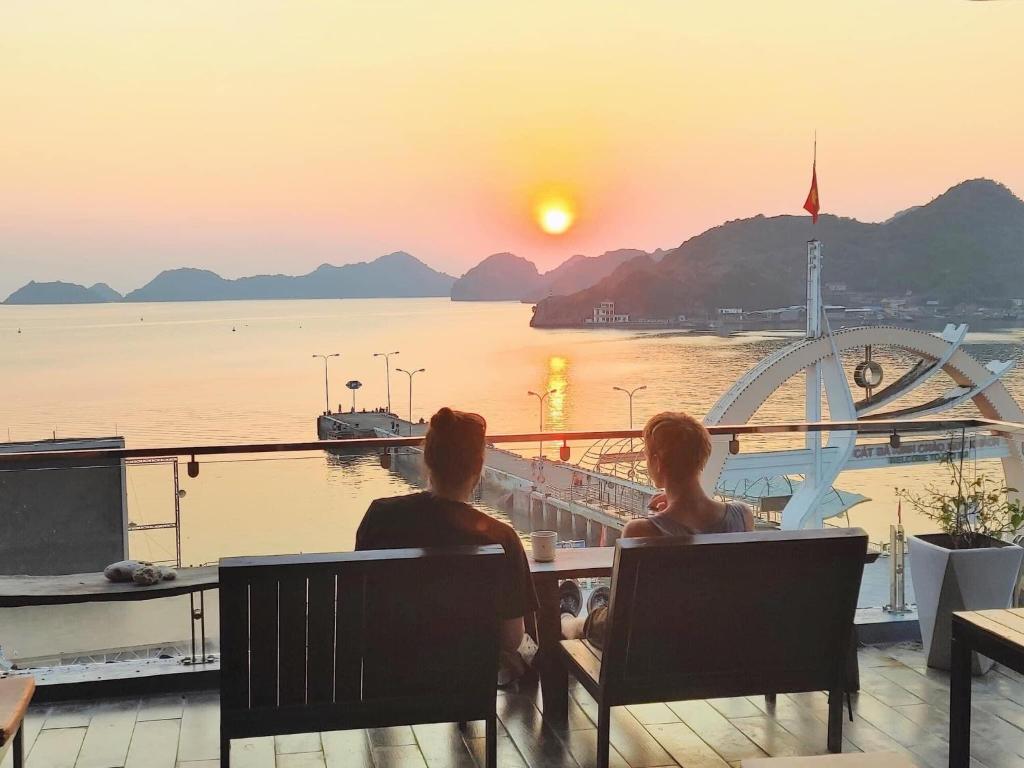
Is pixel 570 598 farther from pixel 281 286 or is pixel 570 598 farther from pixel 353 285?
A: pixel 281 286

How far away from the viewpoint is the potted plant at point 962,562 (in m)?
3.92

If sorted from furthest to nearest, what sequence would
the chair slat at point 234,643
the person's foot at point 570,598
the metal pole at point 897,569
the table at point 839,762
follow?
the metal pole at point 897,569 < the person's foot at point 570,598 < the chair slat at point 234,643 < the table at point 839,762

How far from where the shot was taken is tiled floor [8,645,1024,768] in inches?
123

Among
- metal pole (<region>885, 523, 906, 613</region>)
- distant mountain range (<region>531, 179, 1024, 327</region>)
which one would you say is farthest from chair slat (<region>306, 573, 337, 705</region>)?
distant mountain range (<region>531, 179, 1024, 327</region>)

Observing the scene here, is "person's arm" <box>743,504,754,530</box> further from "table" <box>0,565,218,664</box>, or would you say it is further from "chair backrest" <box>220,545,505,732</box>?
"table" <box>0,565,218,664</box>

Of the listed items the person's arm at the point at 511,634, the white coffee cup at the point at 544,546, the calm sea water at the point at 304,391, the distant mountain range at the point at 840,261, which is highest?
the distant mountain range at the point at 840,261

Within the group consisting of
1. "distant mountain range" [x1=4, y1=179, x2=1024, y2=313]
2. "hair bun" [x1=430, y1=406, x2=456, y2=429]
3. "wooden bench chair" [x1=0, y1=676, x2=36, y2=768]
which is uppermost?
"distant mountain range" [x1=4, y1=179, x2=1024, y2=313]

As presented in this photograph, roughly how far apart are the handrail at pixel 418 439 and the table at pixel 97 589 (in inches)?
20.7

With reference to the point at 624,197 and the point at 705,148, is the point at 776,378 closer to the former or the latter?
the point at 705,148

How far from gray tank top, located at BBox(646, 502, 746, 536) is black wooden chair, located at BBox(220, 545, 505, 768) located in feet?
2.13

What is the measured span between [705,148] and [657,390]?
22.0 metres

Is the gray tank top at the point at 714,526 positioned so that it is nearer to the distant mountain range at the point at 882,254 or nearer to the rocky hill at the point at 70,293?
the distant mountain range at the point at 882,254

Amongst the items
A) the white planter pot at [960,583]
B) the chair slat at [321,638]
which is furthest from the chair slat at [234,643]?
the white planter pot at [960,583]

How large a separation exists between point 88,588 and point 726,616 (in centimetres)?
260
